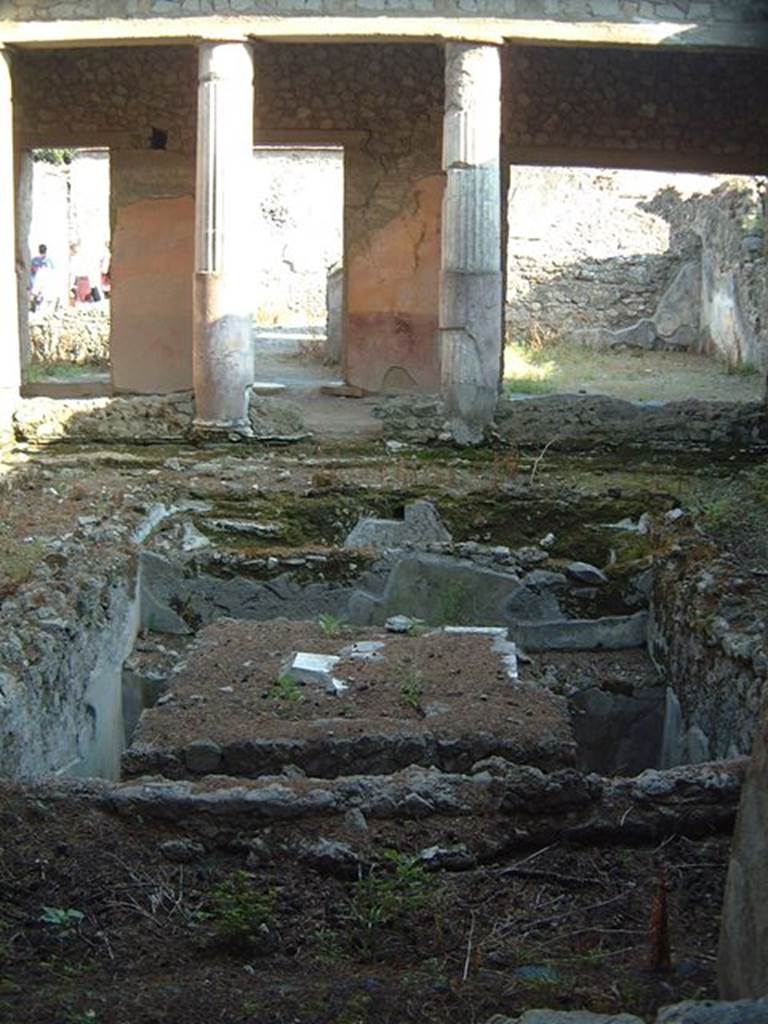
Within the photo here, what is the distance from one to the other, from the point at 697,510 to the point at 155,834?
5.12 meters

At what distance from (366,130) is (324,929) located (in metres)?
10.8

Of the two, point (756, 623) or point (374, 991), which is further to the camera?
point (756, 623)

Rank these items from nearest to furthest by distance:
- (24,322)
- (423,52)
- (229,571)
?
(229,571) → (423,52) → (24,322)

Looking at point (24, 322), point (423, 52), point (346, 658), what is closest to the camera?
point (346, 658)

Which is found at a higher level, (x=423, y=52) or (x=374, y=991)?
(x=423, y=52)

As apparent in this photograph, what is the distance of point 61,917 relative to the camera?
3.64 m

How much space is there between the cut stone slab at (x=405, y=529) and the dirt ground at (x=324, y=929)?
4595 millimetres

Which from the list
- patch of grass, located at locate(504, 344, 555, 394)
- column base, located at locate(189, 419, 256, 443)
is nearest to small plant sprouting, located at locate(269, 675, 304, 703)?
column base, located at locate(189, 419, 256, 443)

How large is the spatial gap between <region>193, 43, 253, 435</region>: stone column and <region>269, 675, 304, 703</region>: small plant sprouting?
5.66 m

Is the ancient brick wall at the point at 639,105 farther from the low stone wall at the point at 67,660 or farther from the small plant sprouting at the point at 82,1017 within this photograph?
the small plant sprouting at the point at 82,1017

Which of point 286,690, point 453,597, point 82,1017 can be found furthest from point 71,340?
point 82,1017

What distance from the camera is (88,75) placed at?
540 inches

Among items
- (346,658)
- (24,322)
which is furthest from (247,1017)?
(24,322)

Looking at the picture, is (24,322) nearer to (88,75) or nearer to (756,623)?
(88,75)
